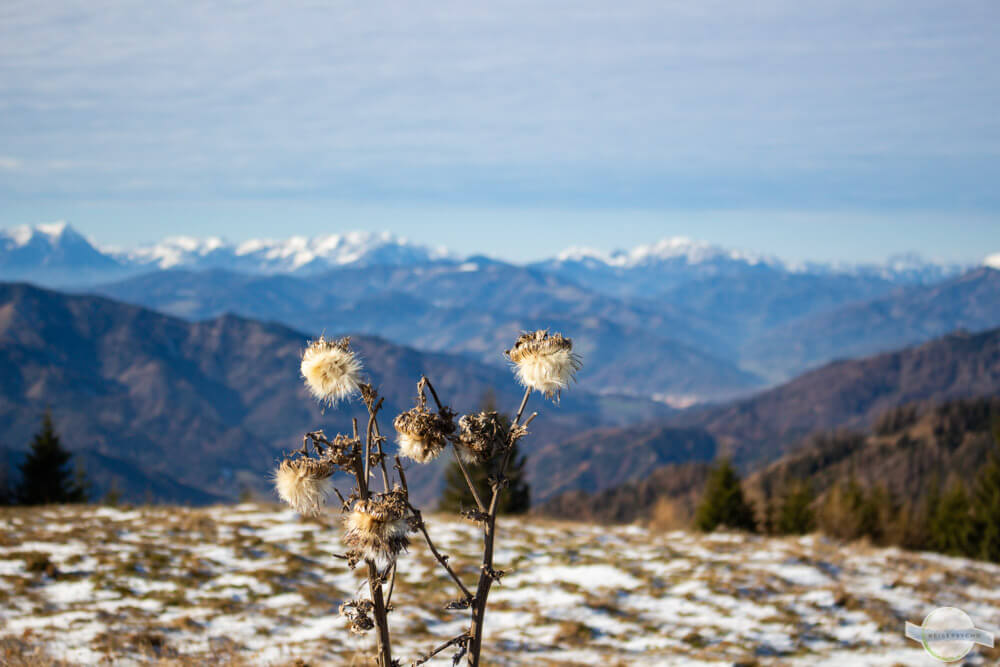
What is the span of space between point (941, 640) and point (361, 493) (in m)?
8.09

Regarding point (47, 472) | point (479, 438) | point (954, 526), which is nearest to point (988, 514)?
point (954, 526)

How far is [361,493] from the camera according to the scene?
327 cm

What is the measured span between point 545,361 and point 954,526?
34812 mm

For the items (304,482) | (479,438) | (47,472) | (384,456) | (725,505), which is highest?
(479,438)

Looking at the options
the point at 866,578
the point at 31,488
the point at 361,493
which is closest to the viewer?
the point at 361,493

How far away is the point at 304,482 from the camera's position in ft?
10.5

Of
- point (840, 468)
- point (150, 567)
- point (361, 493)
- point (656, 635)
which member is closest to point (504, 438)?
point (361, 493)

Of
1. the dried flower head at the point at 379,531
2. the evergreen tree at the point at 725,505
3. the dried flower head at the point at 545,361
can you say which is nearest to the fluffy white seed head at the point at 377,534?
the dried flower head at the point at 379,531

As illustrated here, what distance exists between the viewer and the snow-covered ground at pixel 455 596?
823cm

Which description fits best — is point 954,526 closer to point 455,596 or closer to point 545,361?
point 455,596

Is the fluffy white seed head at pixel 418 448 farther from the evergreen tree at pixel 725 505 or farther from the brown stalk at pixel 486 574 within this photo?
the evergreen tree at pixel 725 505

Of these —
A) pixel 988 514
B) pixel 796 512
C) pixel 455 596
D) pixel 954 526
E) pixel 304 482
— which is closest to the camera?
pixel 304 482

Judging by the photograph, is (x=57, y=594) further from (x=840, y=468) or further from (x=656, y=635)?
(x=840, y=468)

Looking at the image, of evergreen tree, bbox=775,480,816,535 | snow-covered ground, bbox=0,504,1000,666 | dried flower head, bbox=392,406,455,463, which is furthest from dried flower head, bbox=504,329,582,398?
evergreen tree, bbox=775,480,816,535
